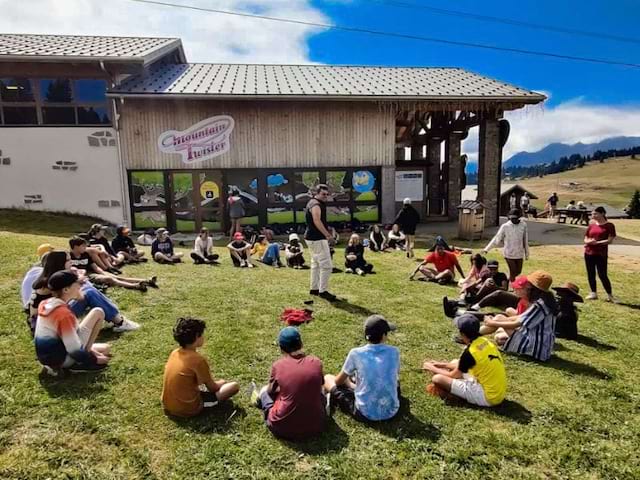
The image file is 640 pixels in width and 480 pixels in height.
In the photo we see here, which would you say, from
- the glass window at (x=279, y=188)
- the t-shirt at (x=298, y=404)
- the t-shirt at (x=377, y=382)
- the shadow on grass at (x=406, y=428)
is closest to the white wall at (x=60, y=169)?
the glass window at (x=279, y=188)

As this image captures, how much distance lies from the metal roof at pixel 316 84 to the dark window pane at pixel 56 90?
1.97m

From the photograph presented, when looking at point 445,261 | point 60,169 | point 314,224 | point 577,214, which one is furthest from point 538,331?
point 577,214

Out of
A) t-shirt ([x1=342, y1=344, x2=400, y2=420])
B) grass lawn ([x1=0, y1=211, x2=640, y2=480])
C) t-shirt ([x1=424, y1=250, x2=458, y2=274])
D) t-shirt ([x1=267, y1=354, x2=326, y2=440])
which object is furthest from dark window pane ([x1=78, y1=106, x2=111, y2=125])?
t-shirt ([x1=342, y1=344, x2=400, y2=420])

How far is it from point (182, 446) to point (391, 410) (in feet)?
6.05

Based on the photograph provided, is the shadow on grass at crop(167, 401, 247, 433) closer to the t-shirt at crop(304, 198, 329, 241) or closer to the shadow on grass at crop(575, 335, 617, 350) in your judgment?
the t-shirt at crop(304, 198, 329, 241)

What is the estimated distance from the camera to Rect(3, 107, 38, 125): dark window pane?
15.2 metres

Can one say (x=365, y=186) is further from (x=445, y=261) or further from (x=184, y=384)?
(x=184, y=384)

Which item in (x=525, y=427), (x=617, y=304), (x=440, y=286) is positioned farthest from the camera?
(x=440, y=286)

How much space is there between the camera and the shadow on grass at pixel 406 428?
146 inches

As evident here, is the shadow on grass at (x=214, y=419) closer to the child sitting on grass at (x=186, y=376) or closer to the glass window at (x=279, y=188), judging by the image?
the child sitting on grass at (x=186, y=376)

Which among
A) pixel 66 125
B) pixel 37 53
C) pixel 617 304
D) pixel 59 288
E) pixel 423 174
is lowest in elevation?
pixel 617 304

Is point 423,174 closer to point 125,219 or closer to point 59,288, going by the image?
point 125,219

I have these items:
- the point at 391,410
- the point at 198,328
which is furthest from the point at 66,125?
the point at 391,410

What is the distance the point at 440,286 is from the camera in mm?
9148
